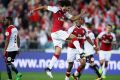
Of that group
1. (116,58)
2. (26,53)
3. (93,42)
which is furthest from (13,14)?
(93,42)

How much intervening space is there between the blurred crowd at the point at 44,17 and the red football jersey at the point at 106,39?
3.91 meters

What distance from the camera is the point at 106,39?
26.5m

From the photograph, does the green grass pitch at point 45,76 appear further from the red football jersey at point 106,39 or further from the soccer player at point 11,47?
the soccer player at point 11,47

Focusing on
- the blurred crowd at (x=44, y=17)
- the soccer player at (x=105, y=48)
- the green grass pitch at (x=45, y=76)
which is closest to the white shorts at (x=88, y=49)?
the soccer player at (x=105, y=48)

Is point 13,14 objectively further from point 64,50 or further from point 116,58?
point 116,58

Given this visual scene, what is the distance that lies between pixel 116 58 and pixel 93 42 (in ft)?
18.2

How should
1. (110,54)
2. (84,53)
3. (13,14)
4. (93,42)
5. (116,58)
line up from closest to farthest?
(84,53) → (93,42) → (110,54) → (116,58) → (13,14)

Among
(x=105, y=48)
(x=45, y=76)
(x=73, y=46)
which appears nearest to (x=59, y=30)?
(x=73, y=46)

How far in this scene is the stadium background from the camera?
2923 cm

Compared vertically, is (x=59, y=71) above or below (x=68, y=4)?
below

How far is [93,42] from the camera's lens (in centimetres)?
2386

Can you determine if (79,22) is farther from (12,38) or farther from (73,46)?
(12,38)

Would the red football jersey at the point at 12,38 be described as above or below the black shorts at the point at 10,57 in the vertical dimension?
above

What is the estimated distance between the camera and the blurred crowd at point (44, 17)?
1224 inches
